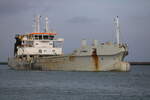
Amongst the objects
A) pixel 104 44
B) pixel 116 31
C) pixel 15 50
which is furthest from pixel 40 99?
pixel 15 50

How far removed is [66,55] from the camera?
60.2m

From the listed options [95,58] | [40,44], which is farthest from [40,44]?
[95,58]

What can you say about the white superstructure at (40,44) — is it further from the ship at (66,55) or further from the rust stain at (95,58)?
the rust stain at (95,58)

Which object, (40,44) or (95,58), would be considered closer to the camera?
(95,58)

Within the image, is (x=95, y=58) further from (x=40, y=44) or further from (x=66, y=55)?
(x=40, y=44)

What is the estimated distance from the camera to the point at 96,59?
5644cm

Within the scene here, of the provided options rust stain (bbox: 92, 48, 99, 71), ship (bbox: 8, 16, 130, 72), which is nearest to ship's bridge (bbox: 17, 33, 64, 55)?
ship (bbox: 8, 16, 130, 72)

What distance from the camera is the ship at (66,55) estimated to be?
183 ft

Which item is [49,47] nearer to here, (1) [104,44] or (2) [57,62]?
(2) [57,62]

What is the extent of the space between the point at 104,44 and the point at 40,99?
26.9 metres

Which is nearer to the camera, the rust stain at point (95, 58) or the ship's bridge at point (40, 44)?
the rust stain at point (95, 58)

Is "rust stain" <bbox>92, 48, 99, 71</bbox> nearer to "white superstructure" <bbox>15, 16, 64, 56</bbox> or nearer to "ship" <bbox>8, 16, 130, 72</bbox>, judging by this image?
"ship" <bbox>8, 16, 130, 72</bbox>

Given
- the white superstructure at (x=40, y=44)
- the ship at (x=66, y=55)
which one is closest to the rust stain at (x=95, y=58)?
the ship at (x=66, y=55)

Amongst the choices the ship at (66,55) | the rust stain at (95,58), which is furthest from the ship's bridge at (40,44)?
the rust stain at (95,58)
